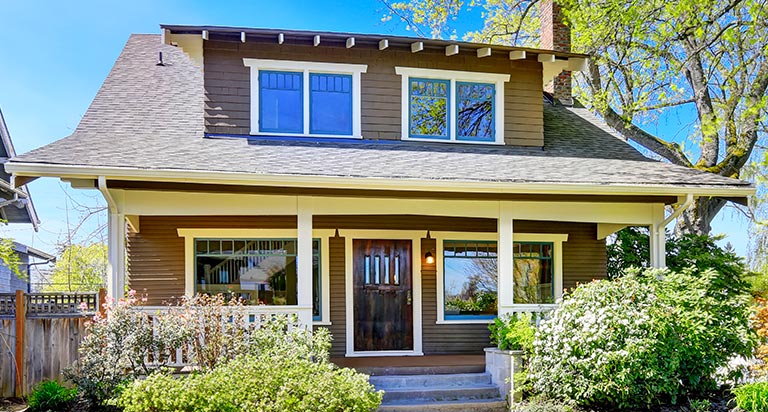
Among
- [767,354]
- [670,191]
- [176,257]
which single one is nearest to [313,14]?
[176,257]

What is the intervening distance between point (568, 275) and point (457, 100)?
12.5 ft

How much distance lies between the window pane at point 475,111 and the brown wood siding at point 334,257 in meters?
1.52

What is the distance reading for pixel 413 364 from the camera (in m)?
8.27

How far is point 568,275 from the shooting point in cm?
1034

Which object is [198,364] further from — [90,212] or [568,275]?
[90,212]

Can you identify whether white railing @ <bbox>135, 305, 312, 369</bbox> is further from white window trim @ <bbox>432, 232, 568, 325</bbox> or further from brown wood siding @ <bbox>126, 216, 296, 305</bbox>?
white window trim @ <bbox>432, 232, 568, 325</bbox>

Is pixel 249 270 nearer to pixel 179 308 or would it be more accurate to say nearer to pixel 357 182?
pixel 179 308

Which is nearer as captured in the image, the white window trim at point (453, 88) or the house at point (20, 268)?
the white window trim at point (453, 88)

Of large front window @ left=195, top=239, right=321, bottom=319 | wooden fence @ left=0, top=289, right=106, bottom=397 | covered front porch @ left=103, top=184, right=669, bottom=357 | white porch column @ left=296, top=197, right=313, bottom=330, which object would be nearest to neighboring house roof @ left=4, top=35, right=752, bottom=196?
white porch column @ left=296, top=197, right=313, bottom=330

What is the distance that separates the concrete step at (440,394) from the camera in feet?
24.1

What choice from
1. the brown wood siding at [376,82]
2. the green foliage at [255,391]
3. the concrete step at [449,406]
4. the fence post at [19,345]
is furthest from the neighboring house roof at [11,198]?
the concrete step at [449,406]

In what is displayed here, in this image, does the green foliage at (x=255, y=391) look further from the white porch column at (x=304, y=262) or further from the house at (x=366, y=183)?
the house at (x=366, y=183)

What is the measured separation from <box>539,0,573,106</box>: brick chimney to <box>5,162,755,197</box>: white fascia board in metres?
4.20

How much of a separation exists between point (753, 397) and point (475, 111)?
553cm
